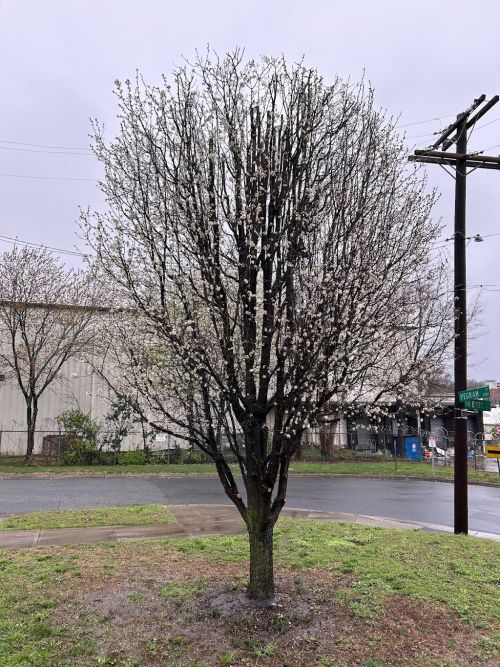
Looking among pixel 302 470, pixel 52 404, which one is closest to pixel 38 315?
pixel 52 404

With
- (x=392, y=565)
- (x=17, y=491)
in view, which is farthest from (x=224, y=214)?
(x=17, y=491)

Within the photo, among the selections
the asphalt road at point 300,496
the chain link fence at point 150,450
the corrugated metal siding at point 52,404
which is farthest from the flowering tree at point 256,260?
the corrugated metal siding at point 52,404

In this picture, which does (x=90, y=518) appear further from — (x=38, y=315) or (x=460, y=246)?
(x=38, y=315)

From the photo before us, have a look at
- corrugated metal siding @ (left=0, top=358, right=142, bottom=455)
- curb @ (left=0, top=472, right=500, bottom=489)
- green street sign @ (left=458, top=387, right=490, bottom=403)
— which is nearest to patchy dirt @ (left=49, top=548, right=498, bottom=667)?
green street sign @ (left=458, top=387, right=490, bottom=403)

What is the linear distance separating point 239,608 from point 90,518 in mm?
5427

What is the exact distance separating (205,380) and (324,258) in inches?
57.6

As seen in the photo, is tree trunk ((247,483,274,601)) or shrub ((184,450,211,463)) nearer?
tree trunk ((247,483,274,601))

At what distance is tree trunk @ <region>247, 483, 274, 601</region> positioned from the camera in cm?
519

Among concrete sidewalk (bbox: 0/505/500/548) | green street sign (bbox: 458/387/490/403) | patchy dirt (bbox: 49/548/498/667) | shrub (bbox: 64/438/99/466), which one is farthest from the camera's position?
shrub (bbox: 64/438/99/466)

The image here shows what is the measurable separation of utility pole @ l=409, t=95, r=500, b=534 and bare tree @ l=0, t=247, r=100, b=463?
1491cm

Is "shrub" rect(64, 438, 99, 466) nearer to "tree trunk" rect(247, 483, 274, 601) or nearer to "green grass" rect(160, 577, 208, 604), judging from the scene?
"green grass" rect(160, 577, 208, 604)

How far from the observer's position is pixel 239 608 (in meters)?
5.09

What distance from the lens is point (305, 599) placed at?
17.7 feet

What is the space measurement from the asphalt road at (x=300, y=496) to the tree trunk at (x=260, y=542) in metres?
7.09
